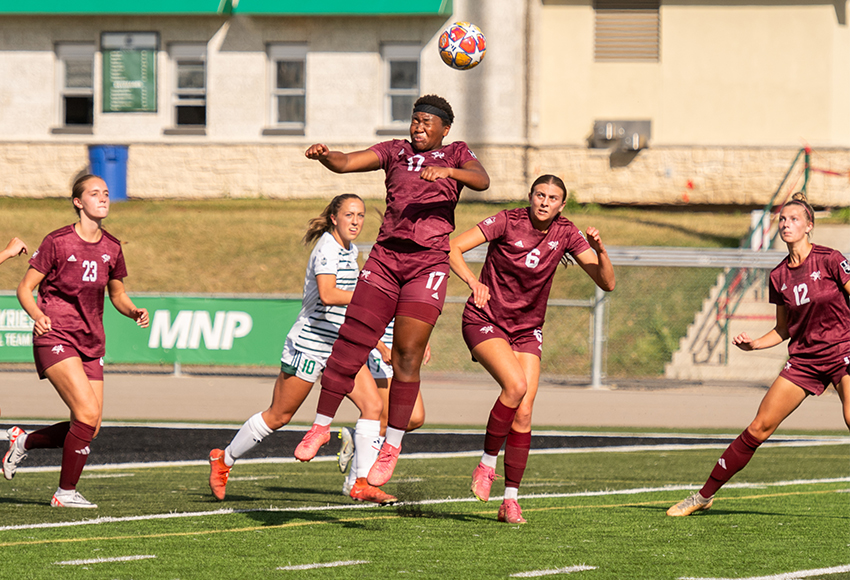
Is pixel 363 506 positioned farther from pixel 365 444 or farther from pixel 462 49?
pixel 462 49

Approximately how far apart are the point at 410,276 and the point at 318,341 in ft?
4.87

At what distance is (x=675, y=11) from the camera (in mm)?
28469

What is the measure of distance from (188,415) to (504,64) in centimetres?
1596

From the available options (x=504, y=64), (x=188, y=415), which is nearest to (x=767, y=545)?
(x=188, y=415)

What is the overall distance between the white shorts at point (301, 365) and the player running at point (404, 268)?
1.11 metres

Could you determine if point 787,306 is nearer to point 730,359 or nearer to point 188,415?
point 188,415

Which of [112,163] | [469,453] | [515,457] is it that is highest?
[112,163]

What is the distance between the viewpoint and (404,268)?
683cm

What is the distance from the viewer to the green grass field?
18.4 ft

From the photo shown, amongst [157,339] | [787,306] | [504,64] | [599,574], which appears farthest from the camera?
[504,64]

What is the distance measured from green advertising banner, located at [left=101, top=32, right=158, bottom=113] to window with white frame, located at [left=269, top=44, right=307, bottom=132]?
3.19 m

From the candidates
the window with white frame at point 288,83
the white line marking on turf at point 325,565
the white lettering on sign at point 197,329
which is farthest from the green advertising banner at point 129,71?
the white line marking on turf at point 325,565

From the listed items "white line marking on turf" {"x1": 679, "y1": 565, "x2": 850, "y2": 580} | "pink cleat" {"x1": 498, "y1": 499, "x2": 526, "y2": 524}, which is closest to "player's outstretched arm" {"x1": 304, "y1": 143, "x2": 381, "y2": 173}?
"pink cleat" {"x1": 498, "y1": 499, "x2": 526, "y2": 524}

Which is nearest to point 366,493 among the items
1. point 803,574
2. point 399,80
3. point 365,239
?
point 803,574
